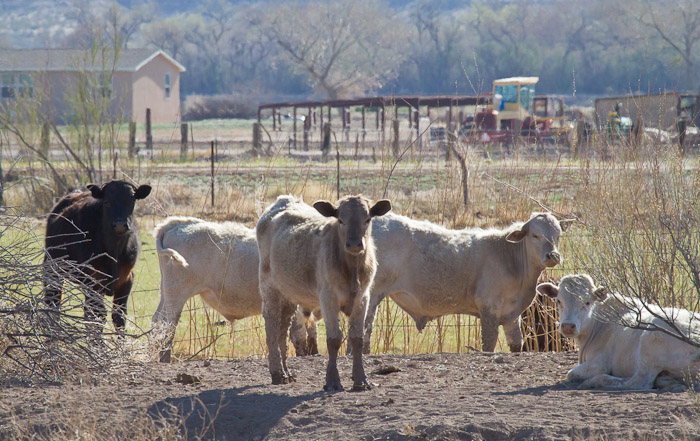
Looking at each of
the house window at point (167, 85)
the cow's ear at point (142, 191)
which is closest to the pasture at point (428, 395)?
the cow's ear at point (142, 191)

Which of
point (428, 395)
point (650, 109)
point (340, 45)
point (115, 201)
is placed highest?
point (340, 45)

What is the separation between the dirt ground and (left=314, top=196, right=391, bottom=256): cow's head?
116cm

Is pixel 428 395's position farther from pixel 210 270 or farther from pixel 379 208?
pixel 210 270

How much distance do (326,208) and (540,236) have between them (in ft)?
10.6

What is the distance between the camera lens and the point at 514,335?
1027 cm

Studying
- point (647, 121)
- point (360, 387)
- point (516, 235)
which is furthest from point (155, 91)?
point (360, 387)

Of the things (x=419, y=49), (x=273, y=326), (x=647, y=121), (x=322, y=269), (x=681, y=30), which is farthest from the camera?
(x=419, y=49)

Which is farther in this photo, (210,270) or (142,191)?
(142,191)

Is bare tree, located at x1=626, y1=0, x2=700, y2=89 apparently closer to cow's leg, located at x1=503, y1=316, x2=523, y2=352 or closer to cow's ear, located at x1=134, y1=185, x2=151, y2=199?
cow's leg, located at x1=503, y1=316, x2=523, y2=352

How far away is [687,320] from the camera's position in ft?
24.0

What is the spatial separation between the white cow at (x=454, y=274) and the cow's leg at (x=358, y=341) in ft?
8.60

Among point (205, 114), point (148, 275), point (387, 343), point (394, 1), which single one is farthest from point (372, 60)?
point (394, 1)

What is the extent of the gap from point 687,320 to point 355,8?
99.3m

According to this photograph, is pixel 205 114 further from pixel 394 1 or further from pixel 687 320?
pixel 394 1
